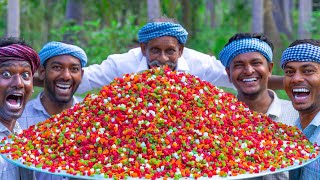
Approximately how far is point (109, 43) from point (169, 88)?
9895 mm

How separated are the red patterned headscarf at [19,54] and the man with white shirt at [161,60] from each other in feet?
3.43

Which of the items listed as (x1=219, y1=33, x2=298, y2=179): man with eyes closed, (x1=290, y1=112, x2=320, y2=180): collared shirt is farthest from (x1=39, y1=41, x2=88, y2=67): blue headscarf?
(x1=290, y1=112, x2=320, y2=180): collared shirt

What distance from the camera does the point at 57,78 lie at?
4301 millimetres

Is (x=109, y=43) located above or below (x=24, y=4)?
below

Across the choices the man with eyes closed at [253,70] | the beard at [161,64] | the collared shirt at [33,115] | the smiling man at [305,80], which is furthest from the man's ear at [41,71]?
the smiling man at [305,80]

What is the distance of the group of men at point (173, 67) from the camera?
3.65 m

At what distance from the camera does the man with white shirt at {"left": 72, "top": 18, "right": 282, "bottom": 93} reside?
4520 mm

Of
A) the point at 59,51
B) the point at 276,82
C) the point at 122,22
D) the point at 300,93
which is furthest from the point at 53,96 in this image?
the point at 122,22

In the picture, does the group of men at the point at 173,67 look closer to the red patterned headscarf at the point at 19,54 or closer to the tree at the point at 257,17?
the red patterned headscarf at the point at 19,54

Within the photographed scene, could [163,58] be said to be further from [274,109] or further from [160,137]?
[160,137]

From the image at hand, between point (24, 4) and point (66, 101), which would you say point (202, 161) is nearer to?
point (66, 101)

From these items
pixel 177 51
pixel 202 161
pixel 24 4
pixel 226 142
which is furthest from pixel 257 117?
pixel 24 4

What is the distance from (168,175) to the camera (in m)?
2.87

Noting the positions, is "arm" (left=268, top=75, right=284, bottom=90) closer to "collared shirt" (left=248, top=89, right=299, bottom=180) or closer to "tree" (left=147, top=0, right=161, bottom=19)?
"collared shirt" (left=248, top=89, right=299, bottom=180)
